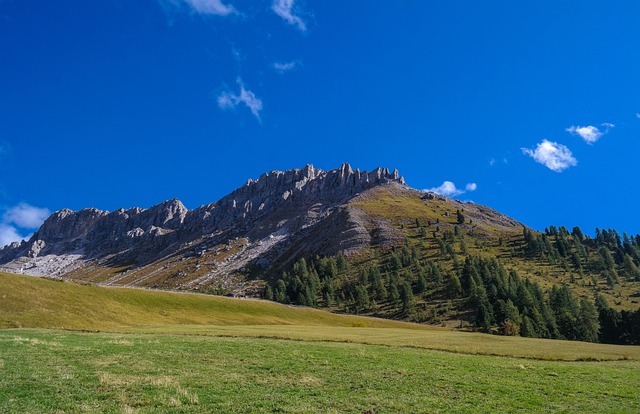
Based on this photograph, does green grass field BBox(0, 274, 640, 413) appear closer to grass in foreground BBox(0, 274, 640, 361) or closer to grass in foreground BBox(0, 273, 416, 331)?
grass in foreground BBox(0, 274, 640, 361)

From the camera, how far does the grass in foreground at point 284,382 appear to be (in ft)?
60.6

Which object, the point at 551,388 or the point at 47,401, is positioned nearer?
the point at 47,401

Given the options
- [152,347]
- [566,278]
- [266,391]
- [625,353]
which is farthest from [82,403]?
[566,278]

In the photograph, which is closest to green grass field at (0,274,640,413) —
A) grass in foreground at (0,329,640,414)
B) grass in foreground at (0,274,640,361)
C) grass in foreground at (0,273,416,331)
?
grass in foreground at (0,329,640,414)

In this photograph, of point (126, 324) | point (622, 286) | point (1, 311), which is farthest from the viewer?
point (622, 286)

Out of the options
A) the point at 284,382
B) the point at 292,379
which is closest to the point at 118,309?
Result: the point at 292,379

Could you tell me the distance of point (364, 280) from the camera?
18475 centimetres

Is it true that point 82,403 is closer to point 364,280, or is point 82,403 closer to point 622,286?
point 364,280

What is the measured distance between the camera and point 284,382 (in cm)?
2366

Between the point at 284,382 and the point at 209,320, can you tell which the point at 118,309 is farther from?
the point at 284,382

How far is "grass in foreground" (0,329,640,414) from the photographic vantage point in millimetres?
18469

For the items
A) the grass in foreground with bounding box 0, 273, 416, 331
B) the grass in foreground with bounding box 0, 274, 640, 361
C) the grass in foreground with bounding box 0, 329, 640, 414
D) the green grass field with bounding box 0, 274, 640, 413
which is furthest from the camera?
the grass in foreground with bounding box 0, 273, 416, 331

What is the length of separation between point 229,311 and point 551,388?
8658 centimetres

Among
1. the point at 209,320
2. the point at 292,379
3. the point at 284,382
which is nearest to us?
the point at 284,382
